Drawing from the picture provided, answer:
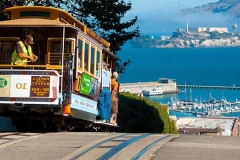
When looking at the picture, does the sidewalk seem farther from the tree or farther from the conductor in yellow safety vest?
the tree

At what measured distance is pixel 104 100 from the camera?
Result: 20.2 m

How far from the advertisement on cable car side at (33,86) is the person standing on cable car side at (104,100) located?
382 centimetres

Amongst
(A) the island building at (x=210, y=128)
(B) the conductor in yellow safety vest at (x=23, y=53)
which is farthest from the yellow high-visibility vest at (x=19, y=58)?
(A) the island building at (x=210, y=128)

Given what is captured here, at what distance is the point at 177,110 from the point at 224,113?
1013 cm

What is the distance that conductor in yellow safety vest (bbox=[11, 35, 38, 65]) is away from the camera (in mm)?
16625

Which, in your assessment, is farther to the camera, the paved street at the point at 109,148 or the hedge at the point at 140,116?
the hedge at the point at 140,116

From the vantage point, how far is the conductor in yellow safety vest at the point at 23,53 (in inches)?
655

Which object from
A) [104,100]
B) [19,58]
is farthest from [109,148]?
[104,100]

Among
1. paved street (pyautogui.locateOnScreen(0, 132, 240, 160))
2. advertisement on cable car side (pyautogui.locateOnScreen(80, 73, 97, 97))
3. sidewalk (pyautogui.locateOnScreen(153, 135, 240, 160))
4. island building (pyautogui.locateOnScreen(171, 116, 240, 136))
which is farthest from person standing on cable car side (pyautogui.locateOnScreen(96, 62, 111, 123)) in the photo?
island building (pyautogui.locateOnScreen(171, 116, 240, 136))

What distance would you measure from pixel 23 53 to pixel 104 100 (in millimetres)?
4150

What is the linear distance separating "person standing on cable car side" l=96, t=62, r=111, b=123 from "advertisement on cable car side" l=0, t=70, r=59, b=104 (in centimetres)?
Answer: 382

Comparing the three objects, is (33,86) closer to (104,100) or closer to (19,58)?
(19,58)

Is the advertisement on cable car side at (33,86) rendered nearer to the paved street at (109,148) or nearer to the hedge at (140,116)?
the paved street at (109,148)

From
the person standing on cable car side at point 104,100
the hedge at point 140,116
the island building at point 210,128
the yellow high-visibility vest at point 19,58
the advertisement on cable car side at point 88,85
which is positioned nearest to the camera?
the yellow high-visibility vest at point 19,58
